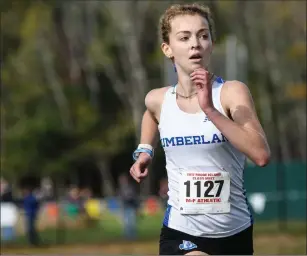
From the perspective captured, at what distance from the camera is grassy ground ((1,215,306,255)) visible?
21.5 meters

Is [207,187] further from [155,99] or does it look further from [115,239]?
[115,239]

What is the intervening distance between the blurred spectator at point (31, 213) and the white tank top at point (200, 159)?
18446 millimetres

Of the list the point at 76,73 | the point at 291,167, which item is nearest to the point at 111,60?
the point at 76,73

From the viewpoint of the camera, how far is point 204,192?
560 centimetres

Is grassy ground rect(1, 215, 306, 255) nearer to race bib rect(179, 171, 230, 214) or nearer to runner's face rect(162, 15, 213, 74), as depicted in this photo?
race bib rect(179, 171, 230, 214)

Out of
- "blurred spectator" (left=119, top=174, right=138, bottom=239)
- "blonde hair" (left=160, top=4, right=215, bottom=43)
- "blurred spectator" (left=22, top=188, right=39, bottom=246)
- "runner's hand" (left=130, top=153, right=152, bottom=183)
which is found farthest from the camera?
"blurred spectator" (left=119, top=174, right=138, bottom=239)

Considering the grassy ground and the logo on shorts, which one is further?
the grassy ground

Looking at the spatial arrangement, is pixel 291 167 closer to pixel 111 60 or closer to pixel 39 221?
pixel 39 221

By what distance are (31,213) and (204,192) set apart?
19256 millimetres

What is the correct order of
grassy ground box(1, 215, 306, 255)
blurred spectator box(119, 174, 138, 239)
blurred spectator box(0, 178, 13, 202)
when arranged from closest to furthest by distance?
grassy ground box(1, 215, 306, 255) → blurred spectator box(0, 178, 13, 202) → blurred spectator box(119, 174, 138, 239)

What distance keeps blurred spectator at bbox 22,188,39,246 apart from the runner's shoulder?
1822 centimetres

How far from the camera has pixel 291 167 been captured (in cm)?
2686

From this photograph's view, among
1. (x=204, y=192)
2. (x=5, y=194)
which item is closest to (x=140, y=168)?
(x=204, y=192)

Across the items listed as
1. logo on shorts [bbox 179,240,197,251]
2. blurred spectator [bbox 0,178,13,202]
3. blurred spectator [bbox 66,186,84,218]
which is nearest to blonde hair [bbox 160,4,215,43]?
logo on shorts [bbox 179,240,197,251]
